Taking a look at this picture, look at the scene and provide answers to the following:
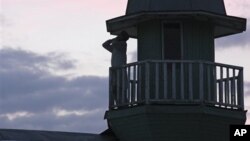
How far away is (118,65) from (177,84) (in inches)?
82.6

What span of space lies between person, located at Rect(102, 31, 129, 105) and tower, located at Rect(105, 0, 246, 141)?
45mm

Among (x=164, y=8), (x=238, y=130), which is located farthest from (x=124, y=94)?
(x=238, y=130)

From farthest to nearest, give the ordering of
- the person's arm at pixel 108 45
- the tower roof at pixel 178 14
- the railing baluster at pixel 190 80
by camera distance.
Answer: the person's arm at pixel 108 45 → the tower roof at pixel 178 14 → the railing baluster at pixel 190 80

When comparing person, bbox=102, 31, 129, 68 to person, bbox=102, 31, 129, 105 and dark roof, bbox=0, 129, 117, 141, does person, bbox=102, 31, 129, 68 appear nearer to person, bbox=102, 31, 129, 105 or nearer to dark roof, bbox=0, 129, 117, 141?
person, bbox=102, 31, 129, 105

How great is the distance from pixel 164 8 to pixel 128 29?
1.88m

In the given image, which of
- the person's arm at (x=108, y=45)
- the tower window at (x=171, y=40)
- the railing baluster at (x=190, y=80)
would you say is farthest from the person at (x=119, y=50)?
→ the railing baluster at (x=190, y=80)

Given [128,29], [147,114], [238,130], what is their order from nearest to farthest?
[238,130], [147,114], [128,29]

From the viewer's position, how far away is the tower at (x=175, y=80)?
106 ft

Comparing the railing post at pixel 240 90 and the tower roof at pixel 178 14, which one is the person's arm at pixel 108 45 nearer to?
the tower roof at pixel 178 14

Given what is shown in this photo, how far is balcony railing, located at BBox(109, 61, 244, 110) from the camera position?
3238 cm

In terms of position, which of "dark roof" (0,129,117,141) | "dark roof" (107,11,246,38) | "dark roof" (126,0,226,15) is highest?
"dark roof" (126,0,226,15)

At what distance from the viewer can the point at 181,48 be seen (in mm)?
33656

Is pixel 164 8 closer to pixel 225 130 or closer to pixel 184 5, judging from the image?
pixel 184 5

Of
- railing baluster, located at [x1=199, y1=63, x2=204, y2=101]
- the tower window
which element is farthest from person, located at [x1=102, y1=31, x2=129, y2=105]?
railing baluster, located at [x1=199, y1=63, x2=204, y2=101]
